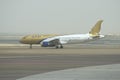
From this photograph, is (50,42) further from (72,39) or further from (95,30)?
(95,30)

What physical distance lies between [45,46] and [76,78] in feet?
208

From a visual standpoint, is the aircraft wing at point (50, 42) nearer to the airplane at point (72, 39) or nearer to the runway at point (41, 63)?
the airplane at point (72, 39)

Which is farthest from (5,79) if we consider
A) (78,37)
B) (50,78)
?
(78,37)

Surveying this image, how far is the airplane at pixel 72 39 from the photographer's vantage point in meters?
83.1

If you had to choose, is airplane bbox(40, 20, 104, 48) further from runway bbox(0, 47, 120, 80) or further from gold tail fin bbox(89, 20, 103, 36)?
runway bbox(0, 47, 120, 80)

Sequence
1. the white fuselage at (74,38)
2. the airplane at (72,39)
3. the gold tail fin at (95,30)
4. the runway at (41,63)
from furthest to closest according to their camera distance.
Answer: the gold tail fin at (95,30)
the white fuselage at (74,38)
the airplane at (72,39)
the runway at (41,63)

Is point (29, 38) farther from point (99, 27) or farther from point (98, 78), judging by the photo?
point (98, 78)

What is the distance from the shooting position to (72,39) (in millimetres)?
88000

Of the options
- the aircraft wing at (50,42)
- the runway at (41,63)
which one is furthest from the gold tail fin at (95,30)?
the runway at (41,63)

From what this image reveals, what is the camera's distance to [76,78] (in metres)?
19.4

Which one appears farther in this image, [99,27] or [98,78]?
[99,27]

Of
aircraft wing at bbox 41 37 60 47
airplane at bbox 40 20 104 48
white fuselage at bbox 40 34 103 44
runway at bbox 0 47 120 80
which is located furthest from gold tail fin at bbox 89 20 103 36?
runway at bbox 0 47 120 80

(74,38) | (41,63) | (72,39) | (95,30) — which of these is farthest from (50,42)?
(41,63)

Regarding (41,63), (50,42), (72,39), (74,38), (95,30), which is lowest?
(41,63)
